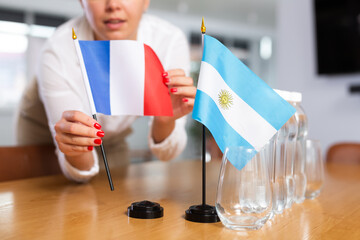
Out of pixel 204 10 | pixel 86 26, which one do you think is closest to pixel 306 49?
pixel 86 26

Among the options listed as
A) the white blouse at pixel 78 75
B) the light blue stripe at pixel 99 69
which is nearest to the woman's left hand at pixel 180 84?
the light blue stripe at pixel 99 69

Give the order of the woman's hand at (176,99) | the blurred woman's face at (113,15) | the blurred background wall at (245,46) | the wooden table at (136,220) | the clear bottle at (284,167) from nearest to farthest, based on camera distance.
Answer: the wooden table at (136,220)
the clear bottle at (284,167)
the woman's hand at (176,99)
the blurred woman's face at (113,15)
the blurred background wall at (245,46)

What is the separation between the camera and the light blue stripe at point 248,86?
703 millimetres

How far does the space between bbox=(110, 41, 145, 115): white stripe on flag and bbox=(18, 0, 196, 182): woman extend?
6 centimetres

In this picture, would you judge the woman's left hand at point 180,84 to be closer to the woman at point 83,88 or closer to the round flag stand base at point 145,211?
the woman at point 83,88

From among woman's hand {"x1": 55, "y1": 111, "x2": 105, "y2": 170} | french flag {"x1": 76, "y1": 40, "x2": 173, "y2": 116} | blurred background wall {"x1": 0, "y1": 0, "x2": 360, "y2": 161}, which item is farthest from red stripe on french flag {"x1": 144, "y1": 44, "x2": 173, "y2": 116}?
blurred background wall {"x1": 0, "y1": 0, "x2": 360, "y2": 161}

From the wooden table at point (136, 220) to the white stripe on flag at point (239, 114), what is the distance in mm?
162

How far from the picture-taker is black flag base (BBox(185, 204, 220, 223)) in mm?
697

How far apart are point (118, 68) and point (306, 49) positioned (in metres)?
Result: 2.73

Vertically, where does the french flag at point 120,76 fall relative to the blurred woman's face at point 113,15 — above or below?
below

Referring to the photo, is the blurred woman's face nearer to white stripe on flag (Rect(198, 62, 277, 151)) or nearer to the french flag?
the french flag

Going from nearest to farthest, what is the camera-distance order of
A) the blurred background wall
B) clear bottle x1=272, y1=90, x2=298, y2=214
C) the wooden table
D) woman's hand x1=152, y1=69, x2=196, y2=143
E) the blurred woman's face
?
the wooden table
clear bottle x1=272, y1=90, x2=298, y2=214
woman's hand x1=152, y1=69, x2=196, y2=143
the blurred woman's face
the blurred background wall

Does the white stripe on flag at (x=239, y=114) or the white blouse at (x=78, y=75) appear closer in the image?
the white stripe on flag at (x=239, y=114)

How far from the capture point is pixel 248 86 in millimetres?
718
